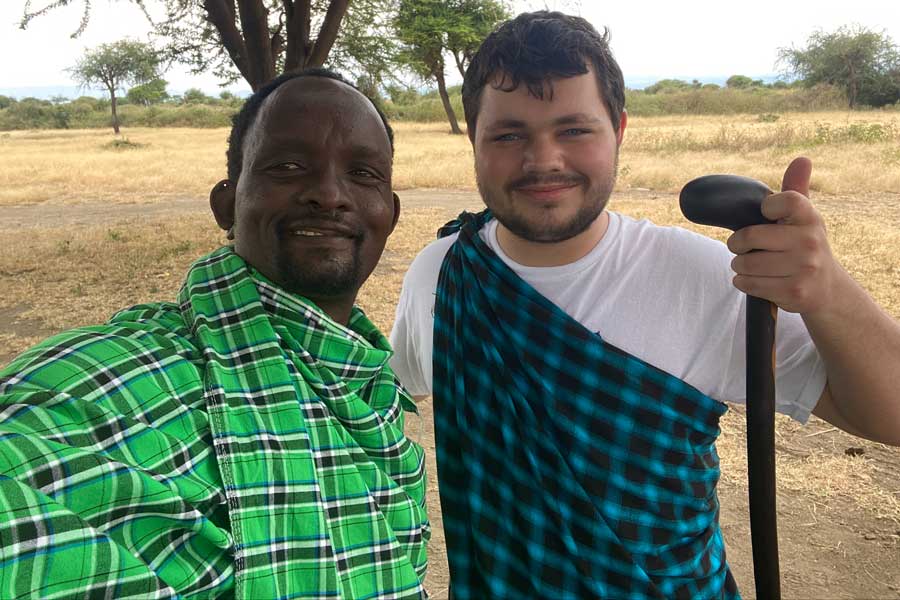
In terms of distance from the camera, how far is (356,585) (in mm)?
1146

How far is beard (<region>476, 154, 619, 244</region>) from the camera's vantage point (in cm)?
158

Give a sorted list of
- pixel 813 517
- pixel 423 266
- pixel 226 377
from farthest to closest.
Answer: pixel 813 517, pixel 423 266, pixel 226 377

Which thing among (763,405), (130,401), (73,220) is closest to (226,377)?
(130,401)

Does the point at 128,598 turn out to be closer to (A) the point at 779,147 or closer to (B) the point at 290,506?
(B) the point at 290,506

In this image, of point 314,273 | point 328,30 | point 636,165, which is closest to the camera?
point 314,273

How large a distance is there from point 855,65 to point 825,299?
39916mm

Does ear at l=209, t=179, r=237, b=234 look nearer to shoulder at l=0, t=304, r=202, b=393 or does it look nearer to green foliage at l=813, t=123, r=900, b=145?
shoulder at l=0, t=304, r=202, b=393

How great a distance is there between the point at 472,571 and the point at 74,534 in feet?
3.17

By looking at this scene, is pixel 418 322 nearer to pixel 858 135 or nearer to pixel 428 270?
pixel 428 270

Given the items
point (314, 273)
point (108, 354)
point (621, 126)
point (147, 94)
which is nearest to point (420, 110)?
point (147, 94)

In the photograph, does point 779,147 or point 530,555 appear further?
point 779,147

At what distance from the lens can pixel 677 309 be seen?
4.98 feet

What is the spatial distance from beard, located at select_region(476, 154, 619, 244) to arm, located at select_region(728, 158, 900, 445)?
39 cm

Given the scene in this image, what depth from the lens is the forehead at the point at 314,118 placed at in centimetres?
145
